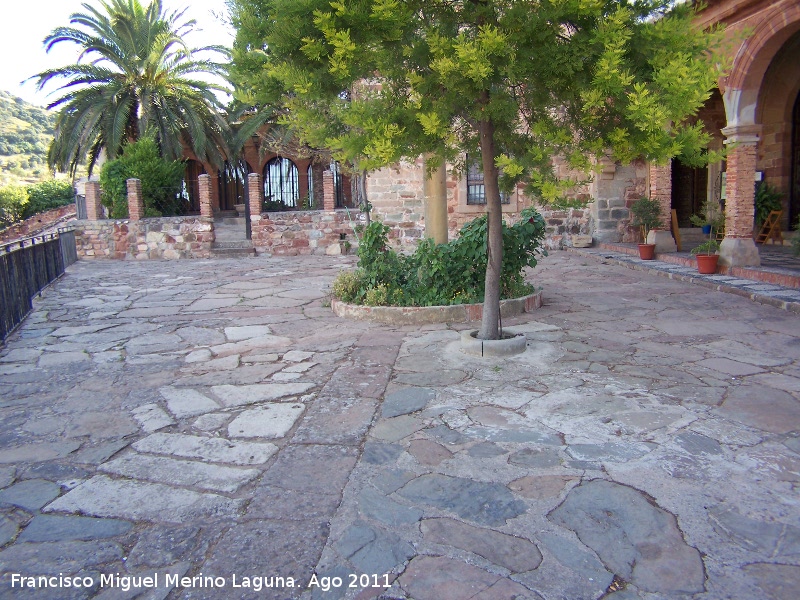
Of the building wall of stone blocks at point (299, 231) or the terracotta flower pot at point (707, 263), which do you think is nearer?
the terracotta flower pot at point (707, 263)

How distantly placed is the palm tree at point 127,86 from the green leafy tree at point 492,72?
51.4 ft

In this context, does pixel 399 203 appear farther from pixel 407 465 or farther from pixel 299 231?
pixel 407 465

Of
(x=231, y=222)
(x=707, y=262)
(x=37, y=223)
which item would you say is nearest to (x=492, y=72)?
(x=707, y=262)

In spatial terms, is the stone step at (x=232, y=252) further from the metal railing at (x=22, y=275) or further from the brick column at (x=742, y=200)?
the brick column at (x=742, y=200)

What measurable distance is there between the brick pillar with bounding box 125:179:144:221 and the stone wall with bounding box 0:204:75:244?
757 cm

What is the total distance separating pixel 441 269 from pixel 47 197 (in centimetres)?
2656

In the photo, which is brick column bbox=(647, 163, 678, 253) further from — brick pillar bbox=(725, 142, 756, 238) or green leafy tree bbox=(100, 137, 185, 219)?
green leafy tree bbox=(100, 137, 185, 219)

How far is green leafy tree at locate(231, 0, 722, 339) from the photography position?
→ 407 cm

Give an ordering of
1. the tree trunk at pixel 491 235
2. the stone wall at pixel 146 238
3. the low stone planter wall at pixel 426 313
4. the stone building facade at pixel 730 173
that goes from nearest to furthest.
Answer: the tree trunk at pixel 491 235 → the low stone planter wall at pixel 426 313 → the stone building facade at pixel 730 173 → the stone wall at pixel 146 238

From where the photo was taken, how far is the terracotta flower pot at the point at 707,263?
9367mm

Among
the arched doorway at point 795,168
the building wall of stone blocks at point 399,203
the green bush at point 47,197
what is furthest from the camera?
the green bush at point 47,197

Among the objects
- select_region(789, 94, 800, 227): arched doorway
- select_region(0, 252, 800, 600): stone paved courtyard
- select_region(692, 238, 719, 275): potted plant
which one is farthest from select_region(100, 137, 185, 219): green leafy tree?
select_region(789, 94, 800, 227): arched doorway

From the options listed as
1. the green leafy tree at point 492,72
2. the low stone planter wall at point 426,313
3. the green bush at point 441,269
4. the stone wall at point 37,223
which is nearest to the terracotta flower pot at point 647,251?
the green bush at point 441,269

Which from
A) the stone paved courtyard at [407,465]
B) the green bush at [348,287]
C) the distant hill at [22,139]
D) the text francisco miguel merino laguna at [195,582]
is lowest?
the text francisco miguel merino laguna at [195,582]
